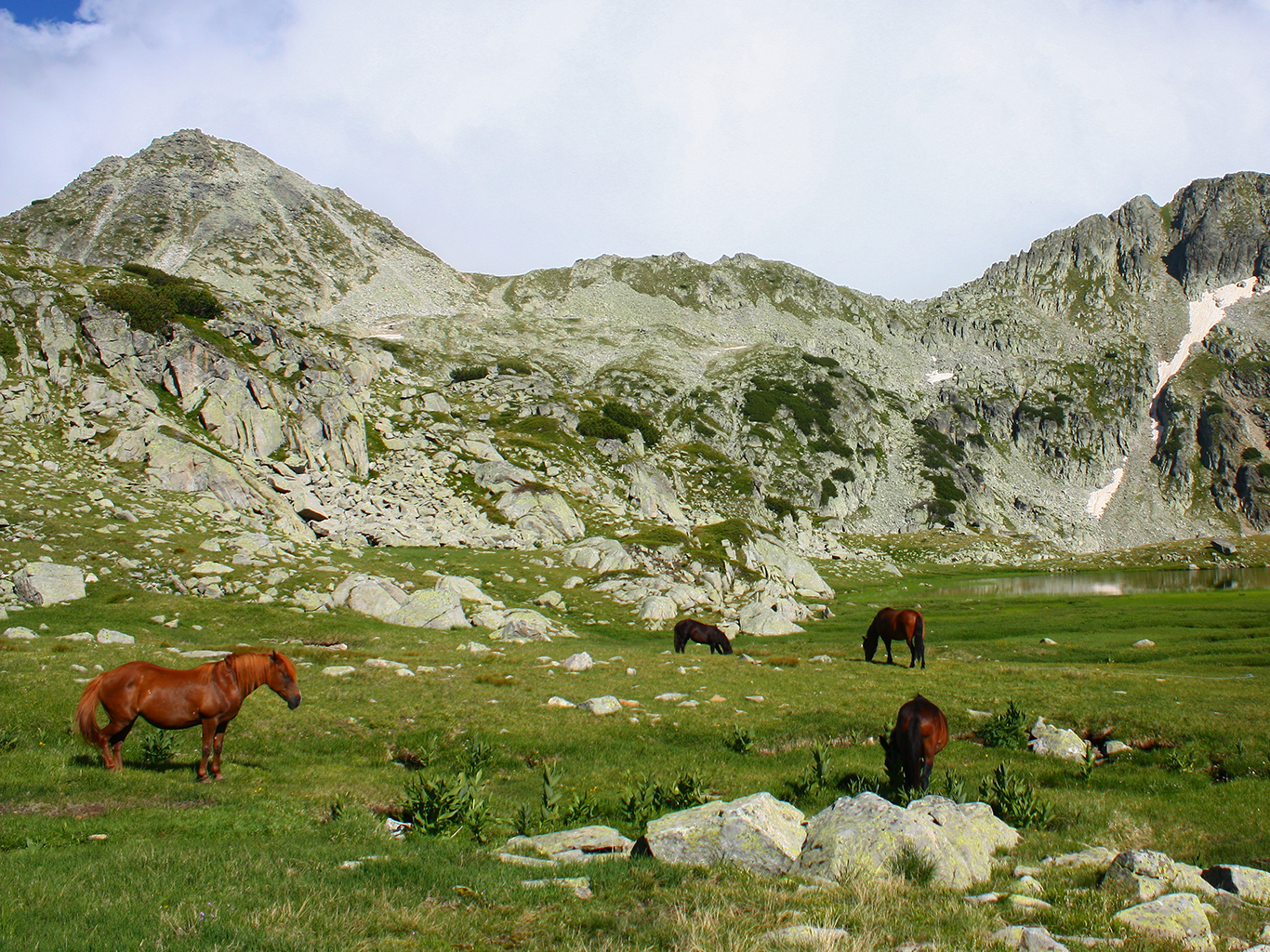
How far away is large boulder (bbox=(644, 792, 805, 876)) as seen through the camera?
31.8 feet

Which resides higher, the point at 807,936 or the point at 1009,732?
the point at 807,936

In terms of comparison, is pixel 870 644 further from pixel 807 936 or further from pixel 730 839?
pixel 807 936

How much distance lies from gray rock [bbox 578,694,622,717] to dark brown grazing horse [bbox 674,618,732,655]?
624 inches

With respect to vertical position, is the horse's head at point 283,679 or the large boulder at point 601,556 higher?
the horse's head at point 283,679

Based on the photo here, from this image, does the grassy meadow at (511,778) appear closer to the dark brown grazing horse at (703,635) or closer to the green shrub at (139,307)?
the dark brown grazing horse at (703,635)

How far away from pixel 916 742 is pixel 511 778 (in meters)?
9.18

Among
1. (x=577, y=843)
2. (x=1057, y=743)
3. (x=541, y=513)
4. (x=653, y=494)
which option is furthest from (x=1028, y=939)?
(x=653, y=494)

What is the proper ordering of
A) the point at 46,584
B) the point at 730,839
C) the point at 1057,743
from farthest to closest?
1. the point at 46,584
2. the point at 1057,743
3. the point at 730,839

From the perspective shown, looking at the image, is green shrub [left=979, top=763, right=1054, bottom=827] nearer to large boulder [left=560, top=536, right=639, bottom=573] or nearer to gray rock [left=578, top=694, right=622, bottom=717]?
gray rock [left=578, top=694, right=622, bottom=717]

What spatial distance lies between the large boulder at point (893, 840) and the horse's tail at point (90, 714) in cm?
1308

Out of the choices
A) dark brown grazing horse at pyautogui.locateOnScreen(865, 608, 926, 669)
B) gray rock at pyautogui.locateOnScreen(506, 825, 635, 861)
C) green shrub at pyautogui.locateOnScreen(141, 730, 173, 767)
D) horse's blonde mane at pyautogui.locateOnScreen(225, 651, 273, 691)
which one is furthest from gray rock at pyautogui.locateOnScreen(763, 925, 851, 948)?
dark brown grazing horse at pyautogui.locateOnScreen(865, 608, 926, 669)

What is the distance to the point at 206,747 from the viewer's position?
1345 centimetres

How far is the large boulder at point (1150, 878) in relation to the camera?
26.4 feet

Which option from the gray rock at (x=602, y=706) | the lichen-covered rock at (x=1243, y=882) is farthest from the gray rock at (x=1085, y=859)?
the gray rock at (x=602, y=706)
